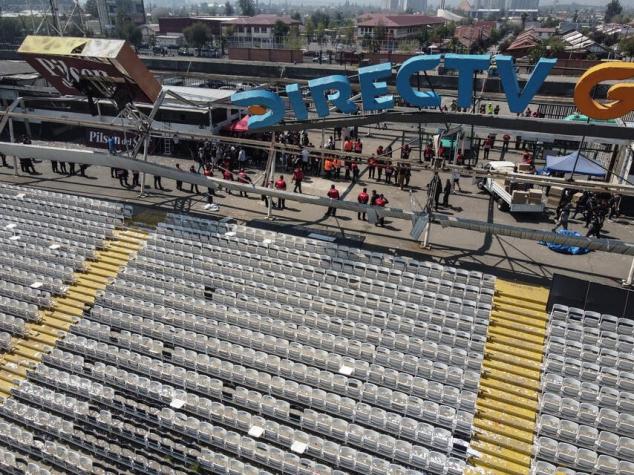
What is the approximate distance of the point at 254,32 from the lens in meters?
112

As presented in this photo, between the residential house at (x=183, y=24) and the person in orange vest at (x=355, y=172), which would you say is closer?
the person in orange vest at (x=355, y=172)

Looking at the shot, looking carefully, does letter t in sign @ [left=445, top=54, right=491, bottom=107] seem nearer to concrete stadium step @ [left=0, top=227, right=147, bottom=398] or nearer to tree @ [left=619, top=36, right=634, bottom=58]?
concrete stadium step @ [left=0, top=227, right=147, bottom=398]

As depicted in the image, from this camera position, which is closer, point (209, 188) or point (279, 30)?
point (209, 188)

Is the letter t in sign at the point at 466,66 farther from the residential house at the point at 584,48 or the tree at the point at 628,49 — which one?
the tree at the point at 628,49

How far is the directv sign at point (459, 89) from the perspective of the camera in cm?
1439

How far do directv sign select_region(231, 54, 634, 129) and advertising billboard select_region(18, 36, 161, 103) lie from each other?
5.90 metres

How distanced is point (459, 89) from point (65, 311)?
1574cm

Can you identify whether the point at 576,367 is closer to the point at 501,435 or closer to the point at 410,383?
the point at 501,435

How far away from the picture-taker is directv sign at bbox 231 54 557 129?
51.4 feet

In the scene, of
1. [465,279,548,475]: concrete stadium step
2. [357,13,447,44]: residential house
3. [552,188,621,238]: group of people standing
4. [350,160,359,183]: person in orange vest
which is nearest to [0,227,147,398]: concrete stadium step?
[350,160,359,183]: person in orange vest

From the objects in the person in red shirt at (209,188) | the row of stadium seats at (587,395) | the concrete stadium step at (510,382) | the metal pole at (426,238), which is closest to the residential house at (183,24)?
the person in red shirt at (209,188)

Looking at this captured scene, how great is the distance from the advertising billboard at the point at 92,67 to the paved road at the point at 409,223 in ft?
16.0

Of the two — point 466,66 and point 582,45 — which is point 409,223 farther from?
point 582,45

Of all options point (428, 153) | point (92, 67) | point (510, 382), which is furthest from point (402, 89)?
point (92, 67)
